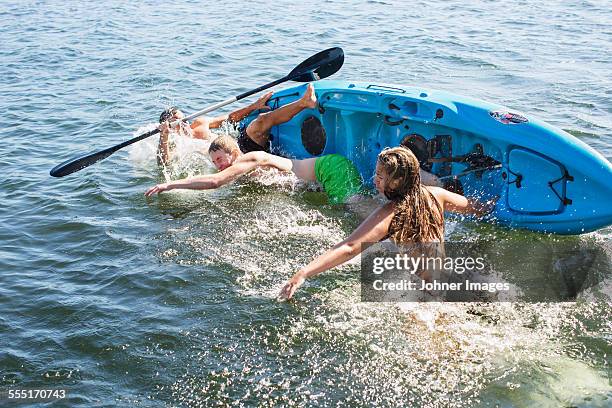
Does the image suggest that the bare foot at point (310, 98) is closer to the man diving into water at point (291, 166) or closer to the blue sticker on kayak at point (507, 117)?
the man diving into water at point (291, 166)

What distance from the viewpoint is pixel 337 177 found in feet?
22.7

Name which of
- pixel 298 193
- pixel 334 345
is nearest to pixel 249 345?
pixel 334 345

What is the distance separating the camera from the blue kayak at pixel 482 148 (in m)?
5.63

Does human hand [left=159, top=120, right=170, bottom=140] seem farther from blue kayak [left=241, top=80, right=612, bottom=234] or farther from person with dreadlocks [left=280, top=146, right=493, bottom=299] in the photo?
person with dreadlocks [left=280, top=146, right=493, bottom=299]

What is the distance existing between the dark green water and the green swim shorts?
182 mm

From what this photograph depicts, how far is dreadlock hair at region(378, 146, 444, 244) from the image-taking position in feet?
14.7

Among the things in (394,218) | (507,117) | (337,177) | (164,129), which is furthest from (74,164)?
(507,117)

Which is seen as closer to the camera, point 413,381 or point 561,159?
point 413,381

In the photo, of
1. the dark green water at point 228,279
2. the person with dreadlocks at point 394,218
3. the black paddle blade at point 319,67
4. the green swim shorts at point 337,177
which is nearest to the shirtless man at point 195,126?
the dark green water at point 228,279

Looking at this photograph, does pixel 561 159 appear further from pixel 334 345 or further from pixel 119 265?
pixel 119 265

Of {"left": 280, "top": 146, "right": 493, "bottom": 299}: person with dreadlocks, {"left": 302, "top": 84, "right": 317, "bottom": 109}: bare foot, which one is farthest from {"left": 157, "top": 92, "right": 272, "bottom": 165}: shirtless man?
{"left": 280, "top": 146, "right": 493, "bottom": 299}: person with dreadlocks

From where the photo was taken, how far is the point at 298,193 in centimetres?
723

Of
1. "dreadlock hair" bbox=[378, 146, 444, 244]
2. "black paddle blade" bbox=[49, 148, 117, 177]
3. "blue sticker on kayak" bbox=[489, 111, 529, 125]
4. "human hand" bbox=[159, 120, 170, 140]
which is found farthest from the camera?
"human hand" bbox=[159, 120, 170, 140]

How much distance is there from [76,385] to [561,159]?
3905mm
